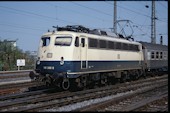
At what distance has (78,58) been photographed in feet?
51.9


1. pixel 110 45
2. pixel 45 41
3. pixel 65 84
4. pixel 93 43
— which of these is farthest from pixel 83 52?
pixel 110 45

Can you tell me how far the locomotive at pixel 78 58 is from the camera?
50.7ft

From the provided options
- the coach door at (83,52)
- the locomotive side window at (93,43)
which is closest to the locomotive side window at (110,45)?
the locomotive side window at (93,43)

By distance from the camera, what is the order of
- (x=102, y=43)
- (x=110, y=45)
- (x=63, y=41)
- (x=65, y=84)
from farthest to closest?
(x=110, y=45), (x=102, y=43), (x=65, y=84), (x=63, y=41)

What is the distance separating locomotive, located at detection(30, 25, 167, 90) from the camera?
50.7 ft

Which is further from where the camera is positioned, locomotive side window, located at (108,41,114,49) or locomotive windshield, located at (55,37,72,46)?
locomotive side window, located at (108,41,114,49)

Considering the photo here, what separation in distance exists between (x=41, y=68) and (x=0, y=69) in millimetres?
26054

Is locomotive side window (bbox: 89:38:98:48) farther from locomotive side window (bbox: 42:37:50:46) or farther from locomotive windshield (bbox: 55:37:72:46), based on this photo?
locomotive side window (bbox: 42:37:50:46)

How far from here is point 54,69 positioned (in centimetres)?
1547

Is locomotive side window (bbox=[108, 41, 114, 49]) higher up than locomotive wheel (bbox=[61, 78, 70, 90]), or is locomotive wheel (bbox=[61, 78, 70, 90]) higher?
locomotive side window (bbox=[108, 41, 114, 49])

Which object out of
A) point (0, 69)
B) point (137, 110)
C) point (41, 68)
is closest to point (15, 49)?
point (0, 69)

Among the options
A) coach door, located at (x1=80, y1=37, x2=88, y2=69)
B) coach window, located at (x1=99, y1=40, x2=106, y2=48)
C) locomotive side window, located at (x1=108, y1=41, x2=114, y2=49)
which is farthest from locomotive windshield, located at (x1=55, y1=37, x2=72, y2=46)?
locomotive side window, located at (x1=108, y1=41, x2=114, y2=49)

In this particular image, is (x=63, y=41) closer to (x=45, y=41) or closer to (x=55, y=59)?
(x=55, y=59)

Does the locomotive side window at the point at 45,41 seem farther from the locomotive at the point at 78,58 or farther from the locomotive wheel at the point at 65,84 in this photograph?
the locomotive wheel at the point at 65,84
